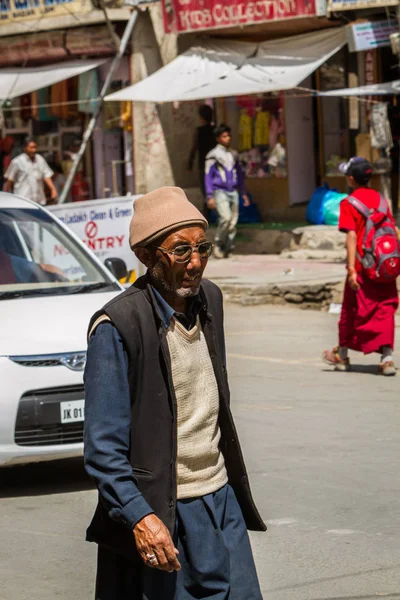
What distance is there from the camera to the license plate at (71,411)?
7191 mm

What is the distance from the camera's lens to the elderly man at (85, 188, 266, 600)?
3.56 m

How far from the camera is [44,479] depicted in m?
7.84

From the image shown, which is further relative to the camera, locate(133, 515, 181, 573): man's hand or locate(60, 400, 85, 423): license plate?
locate(60, 400, 85, 423): license plate

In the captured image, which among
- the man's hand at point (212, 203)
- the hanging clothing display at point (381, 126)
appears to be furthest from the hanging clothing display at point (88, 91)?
the hanging clothing display at point (381, 126)

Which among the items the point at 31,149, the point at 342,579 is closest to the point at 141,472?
the point at 342,579

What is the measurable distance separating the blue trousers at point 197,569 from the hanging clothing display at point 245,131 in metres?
17.9

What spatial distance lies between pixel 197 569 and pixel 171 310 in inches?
28.5

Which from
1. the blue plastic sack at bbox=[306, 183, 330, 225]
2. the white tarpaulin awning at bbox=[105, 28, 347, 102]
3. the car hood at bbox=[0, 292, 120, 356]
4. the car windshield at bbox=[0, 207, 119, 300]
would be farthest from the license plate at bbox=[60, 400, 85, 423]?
the blue plastic sack at bbox=[306, 183, 330, 225]

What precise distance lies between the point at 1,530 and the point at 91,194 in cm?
→ 1778

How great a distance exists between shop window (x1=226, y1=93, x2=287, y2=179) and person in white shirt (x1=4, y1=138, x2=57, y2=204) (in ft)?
11.1

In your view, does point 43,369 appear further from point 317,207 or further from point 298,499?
point 317,207

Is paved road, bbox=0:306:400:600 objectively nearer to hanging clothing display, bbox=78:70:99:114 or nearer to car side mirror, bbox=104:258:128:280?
car side mirror, bbox=104:258:128:280

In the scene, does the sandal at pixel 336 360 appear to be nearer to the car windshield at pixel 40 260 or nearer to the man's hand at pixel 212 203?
the car windshield at pixel 40 260

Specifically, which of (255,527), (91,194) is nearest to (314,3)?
(91,194)
